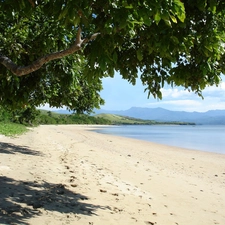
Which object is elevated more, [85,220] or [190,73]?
[190,73]

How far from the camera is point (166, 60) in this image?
181 inches

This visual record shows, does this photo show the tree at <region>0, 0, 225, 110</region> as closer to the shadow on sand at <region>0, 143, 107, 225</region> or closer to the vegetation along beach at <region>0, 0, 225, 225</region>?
the vegetation along beach at <region>0, 0, 225, 225</region>

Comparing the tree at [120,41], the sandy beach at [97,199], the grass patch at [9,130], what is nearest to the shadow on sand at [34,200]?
the sandy beach at [97,199]

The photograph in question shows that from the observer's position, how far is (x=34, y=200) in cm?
602

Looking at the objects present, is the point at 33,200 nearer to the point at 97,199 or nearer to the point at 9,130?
the point at 97,199

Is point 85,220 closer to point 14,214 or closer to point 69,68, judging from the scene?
point 14,214

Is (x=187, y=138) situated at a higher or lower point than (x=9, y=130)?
lower

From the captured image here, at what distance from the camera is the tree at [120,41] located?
2936 millimetres

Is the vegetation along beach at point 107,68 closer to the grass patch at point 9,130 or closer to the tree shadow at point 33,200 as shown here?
the tree shadow at point 33,200

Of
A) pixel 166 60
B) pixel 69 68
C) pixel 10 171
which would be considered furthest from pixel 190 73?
pixel 10 171

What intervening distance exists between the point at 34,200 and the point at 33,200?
21 millimetres

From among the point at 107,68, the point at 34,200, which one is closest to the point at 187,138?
the point at 34,200

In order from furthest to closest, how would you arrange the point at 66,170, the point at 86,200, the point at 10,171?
the point at 66,170, the point at 10,171, the point at 86,200

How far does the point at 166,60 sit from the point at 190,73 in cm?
48
